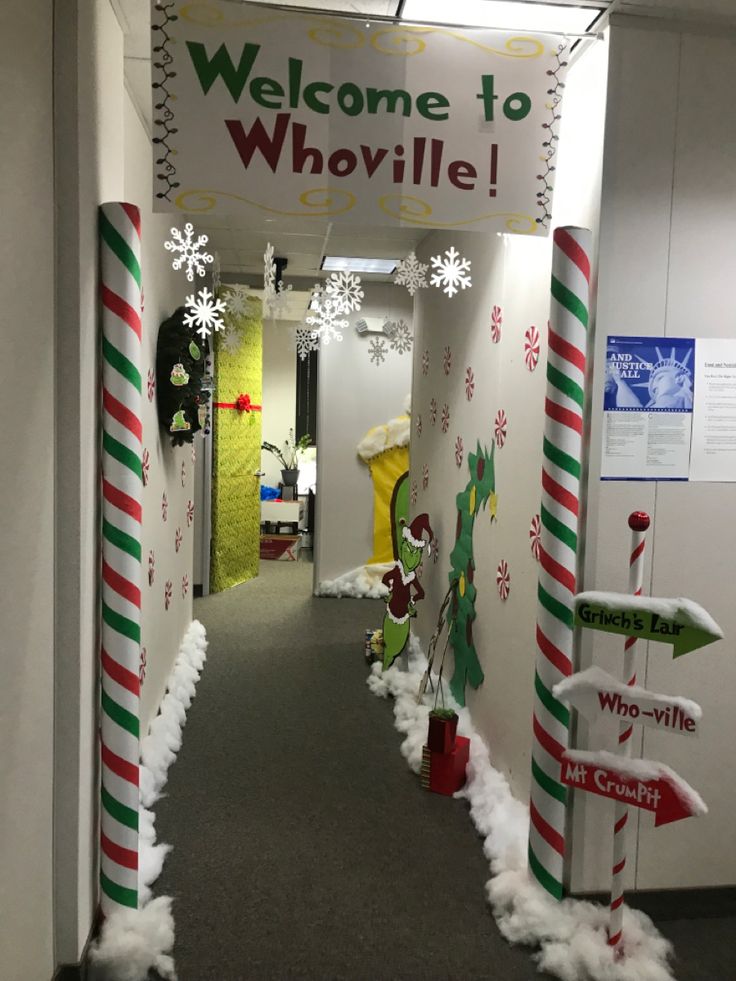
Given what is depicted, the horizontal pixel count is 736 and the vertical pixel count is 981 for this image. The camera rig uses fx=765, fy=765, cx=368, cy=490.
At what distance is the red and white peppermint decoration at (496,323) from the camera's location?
3.16 m

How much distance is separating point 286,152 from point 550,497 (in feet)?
3.83

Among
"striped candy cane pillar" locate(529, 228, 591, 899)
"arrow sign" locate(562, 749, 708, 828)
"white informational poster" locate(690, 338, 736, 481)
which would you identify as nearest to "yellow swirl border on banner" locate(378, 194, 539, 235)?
"striped candy cane pillar" locate(529, 228, 591, 899)

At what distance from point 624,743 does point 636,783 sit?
0.35ft

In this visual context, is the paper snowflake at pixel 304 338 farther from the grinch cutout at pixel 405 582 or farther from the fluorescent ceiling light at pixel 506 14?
the fluorescent ceiling light at pixel 506 14

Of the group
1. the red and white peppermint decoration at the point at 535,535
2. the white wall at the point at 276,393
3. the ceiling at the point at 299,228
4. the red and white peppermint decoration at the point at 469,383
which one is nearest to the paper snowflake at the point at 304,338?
the ceiling at the point at 299,228

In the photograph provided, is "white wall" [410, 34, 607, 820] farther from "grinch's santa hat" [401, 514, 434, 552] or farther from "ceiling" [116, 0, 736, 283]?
"ceiling" [116, 0, 736, 283]

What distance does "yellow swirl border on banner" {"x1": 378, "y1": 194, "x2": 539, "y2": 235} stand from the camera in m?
2.01

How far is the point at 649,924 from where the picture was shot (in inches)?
86.7

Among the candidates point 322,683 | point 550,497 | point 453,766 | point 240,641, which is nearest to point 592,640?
point 550,497

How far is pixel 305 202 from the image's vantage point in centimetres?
198

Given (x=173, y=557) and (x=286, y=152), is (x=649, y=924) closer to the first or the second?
(x=286, y=152)

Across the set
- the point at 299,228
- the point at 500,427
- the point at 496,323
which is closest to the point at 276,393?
the point at 299,228

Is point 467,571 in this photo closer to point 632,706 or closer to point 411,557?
point 411,557

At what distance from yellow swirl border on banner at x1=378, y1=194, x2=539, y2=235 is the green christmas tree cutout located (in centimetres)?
127
